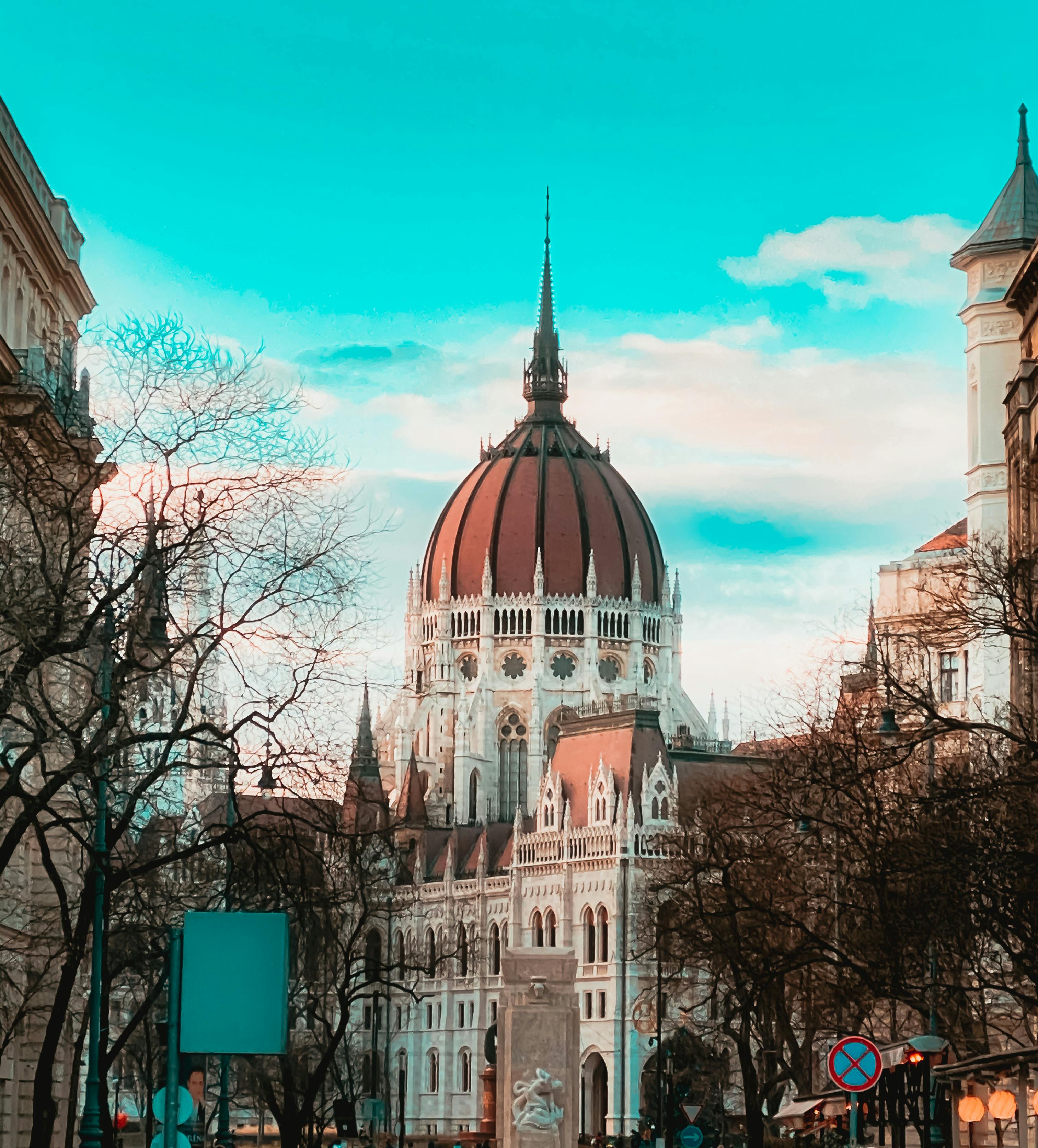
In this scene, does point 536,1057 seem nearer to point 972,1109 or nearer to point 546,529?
point 972,1109

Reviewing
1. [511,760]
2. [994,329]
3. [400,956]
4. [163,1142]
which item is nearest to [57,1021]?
[163,1142]

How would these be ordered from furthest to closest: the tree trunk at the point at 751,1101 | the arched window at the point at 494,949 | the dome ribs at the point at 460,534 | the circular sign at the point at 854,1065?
the dome ribs at the point at 460,534 < the arched window at the point at 494,949 < the tree trunk at the point at 751,1101 < the circular sign at the point at 854,1065

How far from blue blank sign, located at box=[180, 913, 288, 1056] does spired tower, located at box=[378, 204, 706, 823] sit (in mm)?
148602

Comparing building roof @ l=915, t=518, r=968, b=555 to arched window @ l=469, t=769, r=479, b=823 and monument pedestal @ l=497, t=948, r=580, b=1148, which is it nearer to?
monument pedestal @ l=497, t=948, r=580, b=1148

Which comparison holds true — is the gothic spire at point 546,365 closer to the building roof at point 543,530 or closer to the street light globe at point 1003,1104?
the building roof at point 543,530

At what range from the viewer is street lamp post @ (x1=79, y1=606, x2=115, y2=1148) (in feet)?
80.9

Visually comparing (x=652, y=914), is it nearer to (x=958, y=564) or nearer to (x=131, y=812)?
(x=958, y=564)

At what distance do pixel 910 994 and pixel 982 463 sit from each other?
27269 millimetres

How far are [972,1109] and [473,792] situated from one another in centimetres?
14039

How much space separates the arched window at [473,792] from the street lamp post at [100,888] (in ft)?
451

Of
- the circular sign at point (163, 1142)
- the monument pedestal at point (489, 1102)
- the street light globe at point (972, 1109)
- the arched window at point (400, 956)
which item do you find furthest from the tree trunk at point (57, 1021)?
the monument pedestal at point (489, 1102)

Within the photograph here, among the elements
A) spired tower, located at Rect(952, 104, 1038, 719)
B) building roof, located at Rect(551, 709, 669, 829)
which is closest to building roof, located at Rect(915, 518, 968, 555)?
spired tower, located at Rect(952, 104, 1038, 719)

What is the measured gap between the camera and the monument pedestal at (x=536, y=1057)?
51438mm

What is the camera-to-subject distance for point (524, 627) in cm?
16988
